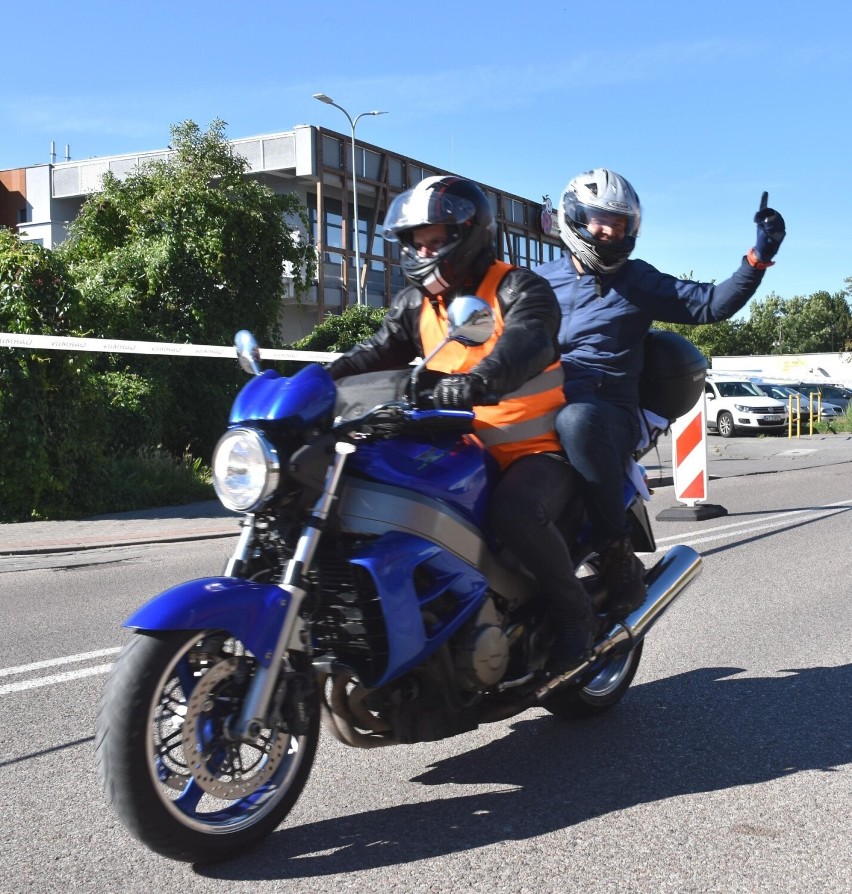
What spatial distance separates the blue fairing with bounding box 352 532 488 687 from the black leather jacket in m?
0.53

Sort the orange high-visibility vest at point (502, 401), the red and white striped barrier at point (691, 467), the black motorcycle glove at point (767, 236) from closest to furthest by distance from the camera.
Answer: the orange high-visibility vest at point (502, 401) → the black motorcycle glove at point (767, 236) → the red and white striped barrier at point (691, 467)

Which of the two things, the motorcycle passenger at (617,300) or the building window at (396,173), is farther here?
the building window at (396,173)

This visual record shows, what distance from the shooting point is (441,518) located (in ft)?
10.8

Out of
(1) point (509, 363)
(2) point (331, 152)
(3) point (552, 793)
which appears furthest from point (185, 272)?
(2) point (331, 152)

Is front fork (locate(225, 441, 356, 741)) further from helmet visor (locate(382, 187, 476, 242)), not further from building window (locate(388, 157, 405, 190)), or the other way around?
building window (locate(388, 157, 405, 190))

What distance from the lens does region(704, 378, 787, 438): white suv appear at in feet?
99.7

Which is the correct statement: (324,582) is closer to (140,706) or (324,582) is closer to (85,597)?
(140,706)

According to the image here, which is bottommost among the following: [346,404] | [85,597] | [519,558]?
[85,597]

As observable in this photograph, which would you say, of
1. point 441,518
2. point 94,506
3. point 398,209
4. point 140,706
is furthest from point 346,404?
point 94,506

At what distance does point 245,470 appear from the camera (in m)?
2.92

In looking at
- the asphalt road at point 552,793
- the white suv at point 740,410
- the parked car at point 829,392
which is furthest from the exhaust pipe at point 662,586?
the parked car at point 829,392

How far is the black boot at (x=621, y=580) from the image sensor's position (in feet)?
13.9

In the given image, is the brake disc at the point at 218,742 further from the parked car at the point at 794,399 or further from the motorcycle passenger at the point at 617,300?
the parked car at the point at 794,399

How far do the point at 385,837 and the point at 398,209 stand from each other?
6.28ft
